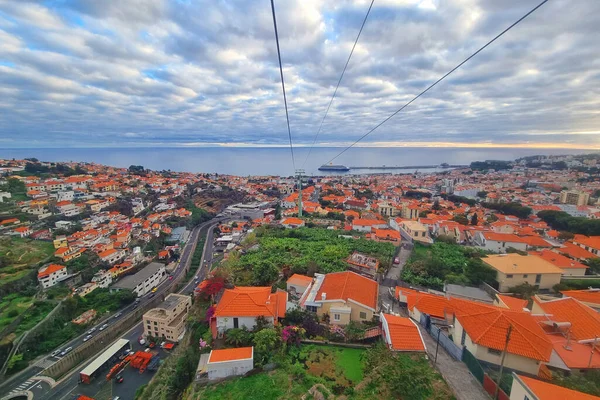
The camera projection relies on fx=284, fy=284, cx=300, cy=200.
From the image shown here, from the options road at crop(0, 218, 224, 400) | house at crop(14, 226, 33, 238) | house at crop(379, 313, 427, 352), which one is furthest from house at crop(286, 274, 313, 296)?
house at crop(14, 226, 33, 238)

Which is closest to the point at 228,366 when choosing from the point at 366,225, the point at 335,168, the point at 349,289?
the point at 349,289

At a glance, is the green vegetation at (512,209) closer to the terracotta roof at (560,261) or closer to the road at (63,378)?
the terracotta roof at (560,261)

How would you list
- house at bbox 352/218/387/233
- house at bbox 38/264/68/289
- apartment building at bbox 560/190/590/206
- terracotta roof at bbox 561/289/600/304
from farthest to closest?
1. apartment building at bbox 560/190/590/206
2. house at bbox 352/218/387/233
3. house at bbox 38/264/68/289
4. terracotta roof at bbox 561/289/600/304

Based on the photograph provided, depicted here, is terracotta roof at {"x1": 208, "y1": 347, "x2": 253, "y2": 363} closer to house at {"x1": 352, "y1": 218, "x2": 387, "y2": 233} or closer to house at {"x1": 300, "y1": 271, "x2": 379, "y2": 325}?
house at {"x1": 300, "y1": 271, "x2": 379, "y2": 325}

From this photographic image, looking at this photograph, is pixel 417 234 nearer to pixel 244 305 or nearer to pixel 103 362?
pixel 244 305

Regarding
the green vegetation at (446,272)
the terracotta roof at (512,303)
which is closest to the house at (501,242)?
the green vegetation at (446,272)
